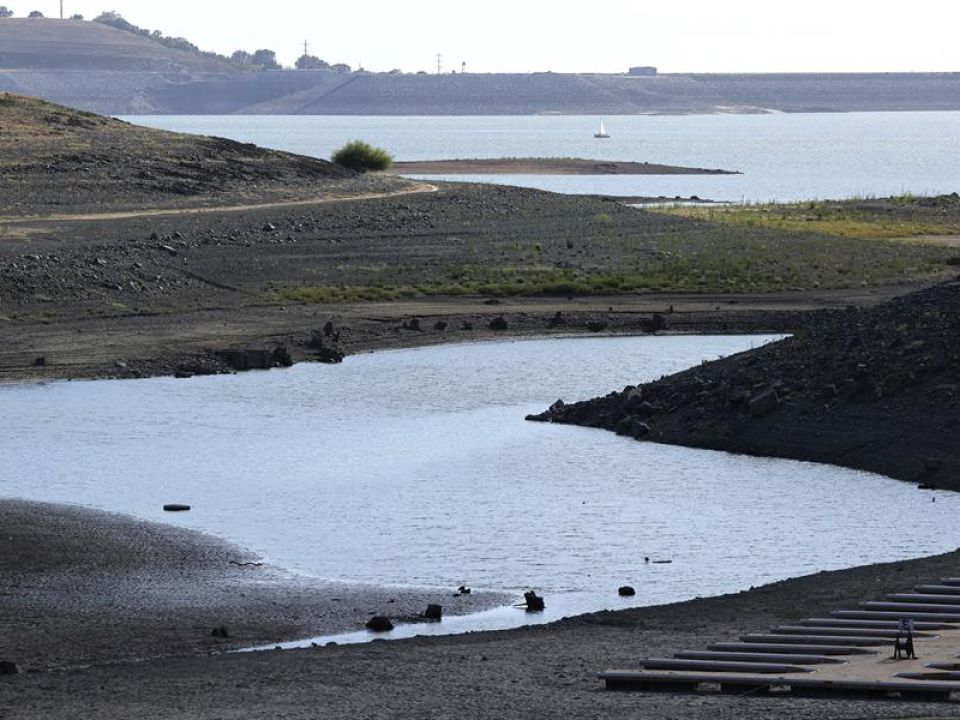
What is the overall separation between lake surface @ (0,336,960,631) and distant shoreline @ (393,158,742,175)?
283ft

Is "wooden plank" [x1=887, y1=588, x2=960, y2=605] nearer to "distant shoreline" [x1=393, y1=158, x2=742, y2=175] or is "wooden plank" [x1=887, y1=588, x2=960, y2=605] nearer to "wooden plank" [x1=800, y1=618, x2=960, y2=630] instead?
"wooden plank" [x1=800, y1=618, x2=960, y2=630]

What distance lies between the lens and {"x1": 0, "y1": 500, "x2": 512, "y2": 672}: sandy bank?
61.9 feet

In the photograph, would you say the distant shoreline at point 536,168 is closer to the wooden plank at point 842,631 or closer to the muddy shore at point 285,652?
the muddy shore at point 285,652

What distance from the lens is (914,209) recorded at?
270ft

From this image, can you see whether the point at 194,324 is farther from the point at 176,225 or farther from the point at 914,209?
the point at 914,209

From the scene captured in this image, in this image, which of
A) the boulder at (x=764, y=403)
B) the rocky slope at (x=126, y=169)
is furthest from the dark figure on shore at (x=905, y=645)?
the rocky slope at (x=126, y=169)

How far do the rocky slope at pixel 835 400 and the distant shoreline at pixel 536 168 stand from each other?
8926 centimetres

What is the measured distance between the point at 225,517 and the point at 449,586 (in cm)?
503

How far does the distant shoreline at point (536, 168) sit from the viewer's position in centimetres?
12800

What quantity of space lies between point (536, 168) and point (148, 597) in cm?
11495

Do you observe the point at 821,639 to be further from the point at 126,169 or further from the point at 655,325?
the point at 126,169

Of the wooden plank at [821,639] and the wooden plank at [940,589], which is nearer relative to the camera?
the wooden plank at [821,639]

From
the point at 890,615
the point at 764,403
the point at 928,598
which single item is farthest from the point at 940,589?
the point at 764,403

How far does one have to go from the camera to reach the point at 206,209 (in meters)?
66.2
